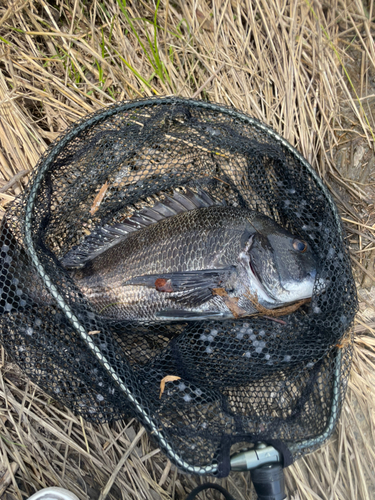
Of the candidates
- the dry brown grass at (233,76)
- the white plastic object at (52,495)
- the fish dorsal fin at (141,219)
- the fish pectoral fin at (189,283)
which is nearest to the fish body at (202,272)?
the fish pectoral fin at (189,283)

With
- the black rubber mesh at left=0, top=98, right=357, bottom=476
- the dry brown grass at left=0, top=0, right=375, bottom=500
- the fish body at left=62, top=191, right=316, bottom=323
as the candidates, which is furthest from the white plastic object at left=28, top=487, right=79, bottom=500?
the dry brown grass at left=0, top=0, right=375, bottom=500

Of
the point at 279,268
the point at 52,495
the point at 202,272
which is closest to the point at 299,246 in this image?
the point at 279,268

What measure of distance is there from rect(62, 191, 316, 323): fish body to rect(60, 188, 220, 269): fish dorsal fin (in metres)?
0.14

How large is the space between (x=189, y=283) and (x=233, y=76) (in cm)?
188

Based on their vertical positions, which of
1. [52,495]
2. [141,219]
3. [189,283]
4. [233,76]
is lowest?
[52,495]

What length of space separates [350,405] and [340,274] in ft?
4.11

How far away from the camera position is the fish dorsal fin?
2523mm

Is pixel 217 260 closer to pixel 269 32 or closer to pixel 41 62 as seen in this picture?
pixel 269 32

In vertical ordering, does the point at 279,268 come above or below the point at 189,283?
below

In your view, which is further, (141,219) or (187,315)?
(141,219)

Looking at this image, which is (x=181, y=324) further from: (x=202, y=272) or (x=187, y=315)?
(x=202, y=272)

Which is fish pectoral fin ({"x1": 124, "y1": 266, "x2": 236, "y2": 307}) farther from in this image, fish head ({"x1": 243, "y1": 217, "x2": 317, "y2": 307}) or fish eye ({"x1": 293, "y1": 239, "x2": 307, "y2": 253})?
fish eye ({"x1": 293, "y1": 239, "x2": 307, "y2": 253})

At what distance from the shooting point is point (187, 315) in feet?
7.55

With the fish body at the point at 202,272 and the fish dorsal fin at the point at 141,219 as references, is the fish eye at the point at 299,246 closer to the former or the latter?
the fish body at the point at 202,272
